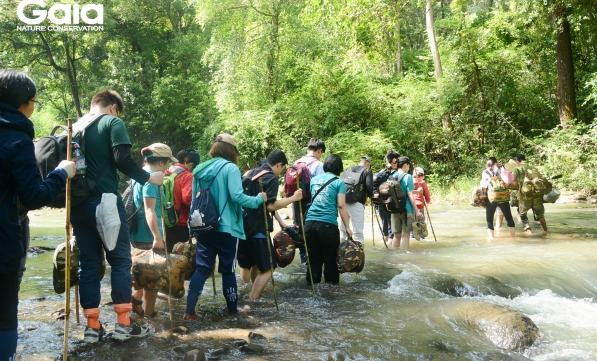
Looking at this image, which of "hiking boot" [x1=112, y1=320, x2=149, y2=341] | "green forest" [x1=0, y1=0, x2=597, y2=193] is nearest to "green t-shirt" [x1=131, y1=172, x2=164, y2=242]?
"hiking boot" [x1=112, y1=320, x2=149, y2=341]

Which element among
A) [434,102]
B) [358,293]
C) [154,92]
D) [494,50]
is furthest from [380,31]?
[154,92]

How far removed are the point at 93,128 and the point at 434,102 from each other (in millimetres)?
20520

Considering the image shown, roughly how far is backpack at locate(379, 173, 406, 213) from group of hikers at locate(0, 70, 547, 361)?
6.79ft

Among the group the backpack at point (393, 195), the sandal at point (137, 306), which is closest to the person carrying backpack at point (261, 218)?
the sandal at point (137, 306)

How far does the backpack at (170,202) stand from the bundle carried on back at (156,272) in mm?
807

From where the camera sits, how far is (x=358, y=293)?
21.9 feet

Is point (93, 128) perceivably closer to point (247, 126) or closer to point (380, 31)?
point (380, 31)

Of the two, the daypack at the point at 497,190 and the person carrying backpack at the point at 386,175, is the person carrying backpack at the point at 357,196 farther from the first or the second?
the daypack at the point at 497,190

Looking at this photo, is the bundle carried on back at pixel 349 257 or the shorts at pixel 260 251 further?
the bundle carried on back at pixel 349 257

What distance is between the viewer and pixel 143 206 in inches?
214

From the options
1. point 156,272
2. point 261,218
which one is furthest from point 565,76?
point 156,272

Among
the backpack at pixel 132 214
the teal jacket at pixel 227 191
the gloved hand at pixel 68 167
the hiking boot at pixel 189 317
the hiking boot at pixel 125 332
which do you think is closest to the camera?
the gloved hand at pixel 68 167

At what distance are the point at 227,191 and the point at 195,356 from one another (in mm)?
1738

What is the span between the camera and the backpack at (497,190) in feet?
33.9
